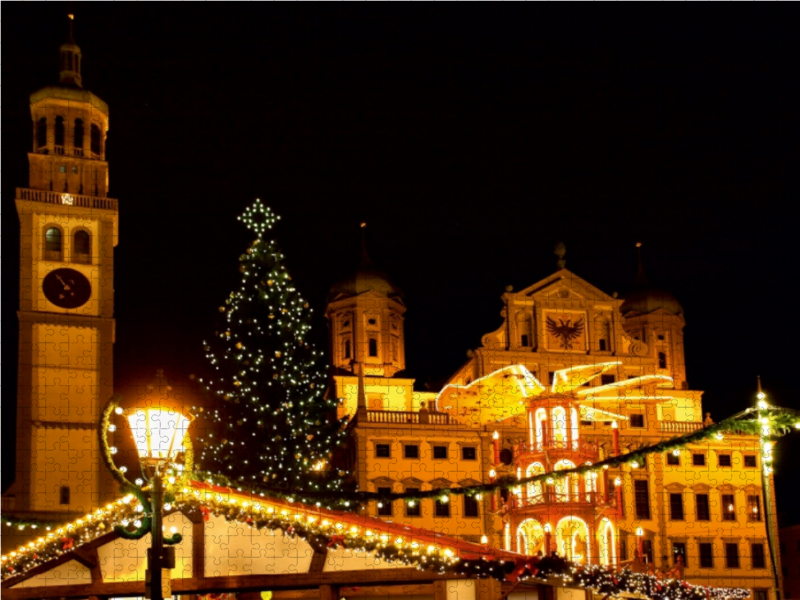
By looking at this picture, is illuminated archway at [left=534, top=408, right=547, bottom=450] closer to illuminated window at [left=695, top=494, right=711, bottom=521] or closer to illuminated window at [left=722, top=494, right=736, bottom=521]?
illuminated window at [left=695, top=494, right=711, bottom=521]

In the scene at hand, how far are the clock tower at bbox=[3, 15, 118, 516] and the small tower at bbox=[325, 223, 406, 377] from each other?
10977 millimetres

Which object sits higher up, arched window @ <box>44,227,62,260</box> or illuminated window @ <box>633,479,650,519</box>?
arched window @ <box>44,227,62,260</box>

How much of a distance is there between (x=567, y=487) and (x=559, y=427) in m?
2.31

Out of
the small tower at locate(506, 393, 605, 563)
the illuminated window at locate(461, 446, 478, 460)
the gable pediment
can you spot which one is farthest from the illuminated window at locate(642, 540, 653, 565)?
the gable pediment

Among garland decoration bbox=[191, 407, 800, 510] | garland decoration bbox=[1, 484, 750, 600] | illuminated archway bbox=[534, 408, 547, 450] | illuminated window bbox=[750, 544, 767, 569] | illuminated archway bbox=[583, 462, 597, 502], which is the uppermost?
illuminated archway bbox=[534, 408, 547, 450]

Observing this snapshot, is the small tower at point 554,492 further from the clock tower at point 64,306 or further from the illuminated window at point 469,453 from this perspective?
the clock tower at point 64,306

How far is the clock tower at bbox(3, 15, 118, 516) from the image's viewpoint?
147 feet

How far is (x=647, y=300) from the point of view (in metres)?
59.8

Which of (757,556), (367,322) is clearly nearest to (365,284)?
(367,322)

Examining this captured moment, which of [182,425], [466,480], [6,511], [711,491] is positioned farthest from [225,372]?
[711,491]

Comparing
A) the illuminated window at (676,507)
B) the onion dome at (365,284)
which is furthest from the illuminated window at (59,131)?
the illuminated window at (676,507)

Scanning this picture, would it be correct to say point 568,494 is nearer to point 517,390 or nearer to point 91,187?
point 517,390

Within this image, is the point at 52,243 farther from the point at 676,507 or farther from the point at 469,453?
the point at 676,507

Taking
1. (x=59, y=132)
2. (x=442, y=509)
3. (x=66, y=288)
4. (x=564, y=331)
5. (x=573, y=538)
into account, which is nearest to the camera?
(x=573, y=538)
